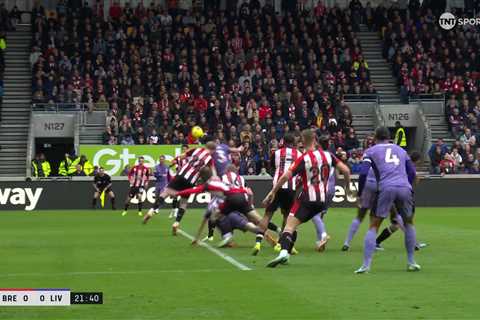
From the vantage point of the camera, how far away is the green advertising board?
141ft

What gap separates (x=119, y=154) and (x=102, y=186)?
415 cm

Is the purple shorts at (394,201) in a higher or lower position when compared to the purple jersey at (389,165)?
lower

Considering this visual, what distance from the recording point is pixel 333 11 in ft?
175

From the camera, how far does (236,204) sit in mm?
19750

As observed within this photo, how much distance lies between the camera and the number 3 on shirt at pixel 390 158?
16.0 metres

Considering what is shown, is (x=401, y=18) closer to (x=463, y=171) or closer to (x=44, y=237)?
(x=463, y=171)

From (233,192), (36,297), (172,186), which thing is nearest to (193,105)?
(172,186)

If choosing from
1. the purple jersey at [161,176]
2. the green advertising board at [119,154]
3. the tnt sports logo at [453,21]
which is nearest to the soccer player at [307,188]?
the purple jersey at [161,176]

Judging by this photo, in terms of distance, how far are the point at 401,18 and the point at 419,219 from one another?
24175mm

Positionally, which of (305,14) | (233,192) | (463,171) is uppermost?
(305,14)

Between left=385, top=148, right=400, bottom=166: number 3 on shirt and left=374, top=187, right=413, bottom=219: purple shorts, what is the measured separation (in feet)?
1.34

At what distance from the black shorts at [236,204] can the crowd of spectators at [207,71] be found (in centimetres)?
2196

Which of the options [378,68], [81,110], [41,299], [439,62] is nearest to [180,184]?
[41,299]

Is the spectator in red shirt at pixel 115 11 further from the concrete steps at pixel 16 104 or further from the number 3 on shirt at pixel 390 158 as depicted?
the number 3 on shirt at pixel 390 158
